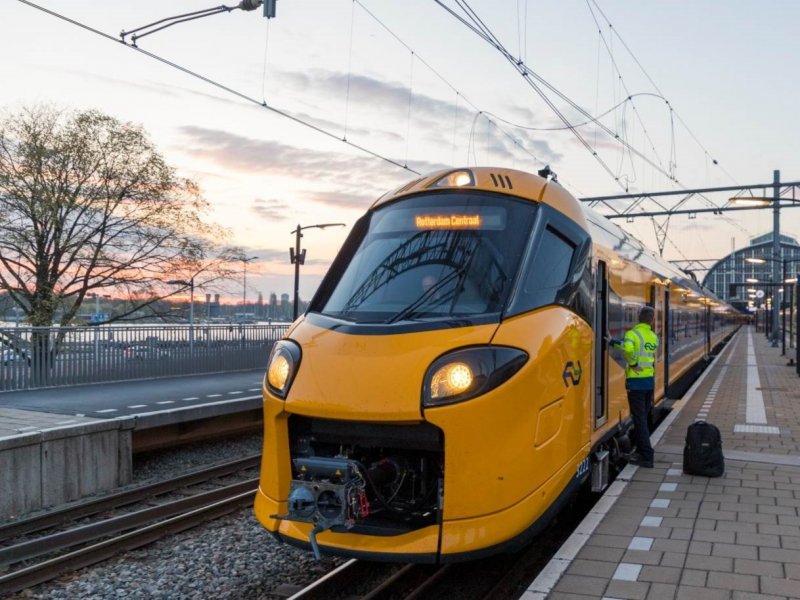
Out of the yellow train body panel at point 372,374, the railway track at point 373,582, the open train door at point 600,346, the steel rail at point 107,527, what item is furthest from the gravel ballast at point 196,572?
the open train door at point 600,346

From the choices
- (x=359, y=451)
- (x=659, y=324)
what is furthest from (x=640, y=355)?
(x=359, y=451)

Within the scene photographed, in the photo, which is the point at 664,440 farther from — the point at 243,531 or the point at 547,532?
the point at 243,531

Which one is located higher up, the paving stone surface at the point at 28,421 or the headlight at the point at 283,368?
the headlight at the point at 283,368

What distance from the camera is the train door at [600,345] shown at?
6941mm

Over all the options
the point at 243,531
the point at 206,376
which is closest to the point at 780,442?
the point at 243,531

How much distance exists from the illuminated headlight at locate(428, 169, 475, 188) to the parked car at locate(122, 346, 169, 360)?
1207 cm

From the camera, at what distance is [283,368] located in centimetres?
550

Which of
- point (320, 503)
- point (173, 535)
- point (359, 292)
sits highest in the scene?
point (359, 292)

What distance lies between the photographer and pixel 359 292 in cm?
601

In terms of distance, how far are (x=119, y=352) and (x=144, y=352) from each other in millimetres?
792

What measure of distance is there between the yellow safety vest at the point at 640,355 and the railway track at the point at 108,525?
484 cm

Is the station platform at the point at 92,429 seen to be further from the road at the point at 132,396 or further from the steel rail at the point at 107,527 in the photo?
the steel rail at the point at 107,527

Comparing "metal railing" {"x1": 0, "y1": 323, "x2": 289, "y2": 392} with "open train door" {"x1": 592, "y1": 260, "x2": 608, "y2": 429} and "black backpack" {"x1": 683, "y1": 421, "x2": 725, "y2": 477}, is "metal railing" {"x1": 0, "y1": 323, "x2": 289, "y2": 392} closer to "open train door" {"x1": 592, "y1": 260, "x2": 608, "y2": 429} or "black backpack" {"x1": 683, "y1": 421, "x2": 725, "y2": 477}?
"open train door" {"x1": 592, "y1": 260, "x2": 608, "y2": 429}

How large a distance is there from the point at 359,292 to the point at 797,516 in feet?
14.6
